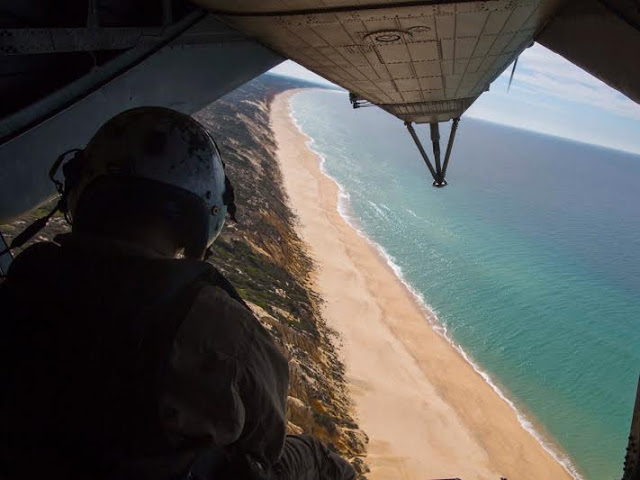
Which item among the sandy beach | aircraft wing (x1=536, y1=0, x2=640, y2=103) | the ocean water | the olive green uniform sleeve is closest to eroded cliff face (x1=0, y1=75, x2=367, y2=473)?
the sandy beach

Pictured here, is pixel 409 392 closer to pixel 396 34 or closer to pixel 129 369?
pixel 396 34

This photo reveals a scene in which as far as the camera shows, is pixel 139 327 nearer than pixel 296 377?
Yes

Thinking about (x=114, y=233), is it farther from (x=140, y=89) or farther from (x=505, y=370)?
(x=505, y=370)

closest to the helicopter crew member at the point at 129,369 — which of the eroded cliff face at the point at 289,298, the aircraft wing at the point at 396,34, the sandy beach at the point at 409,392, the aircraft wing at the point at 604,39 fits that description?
the aircraft wing at the point at 396,34

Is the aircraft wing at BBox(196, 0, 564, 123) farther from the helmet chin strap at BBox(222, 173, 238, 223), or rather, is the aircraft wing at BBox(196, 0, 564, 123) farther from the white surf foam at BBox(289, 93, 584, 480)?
the white surf foam at BBox(289, 93, 584, 480)

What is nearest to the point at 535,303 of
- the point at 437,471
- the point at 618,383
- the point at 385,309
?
the point at 618,383

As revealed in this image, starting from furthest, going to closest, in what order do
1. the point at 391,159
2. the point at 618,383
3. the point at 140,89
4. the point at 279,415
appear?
the point at 391,159, the point at 618,383, the point at 140,89, the point at 279,415

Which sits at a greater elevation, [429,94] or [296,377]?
[429,94]

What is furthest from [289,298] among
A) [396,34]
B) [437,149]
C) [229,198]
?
[229,198]
